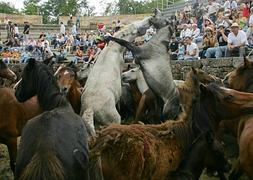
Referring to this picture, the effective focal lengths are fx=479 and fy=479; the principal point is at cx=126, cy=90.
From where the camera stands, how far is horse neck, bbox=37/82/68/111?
6.09 m

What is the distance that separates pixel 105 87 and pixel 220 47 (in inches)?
292

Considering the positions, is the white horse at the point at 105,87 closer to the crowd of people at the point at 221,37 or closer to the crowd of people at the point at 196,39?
the crowd of people at the point at 196,39

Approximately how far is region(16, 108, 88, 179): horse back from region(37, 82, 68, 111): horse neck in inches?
35.7

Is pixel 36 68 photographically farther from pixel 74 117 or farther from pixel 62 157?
pixel 62 157

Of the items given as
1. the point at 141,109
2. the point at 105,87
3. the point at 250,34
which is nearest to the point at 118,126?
the point at 105,87

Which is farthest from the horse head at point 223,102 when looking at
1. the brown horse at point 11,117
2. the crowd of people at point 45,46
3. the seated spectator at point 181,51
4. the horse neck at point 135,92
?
the crowd of people at point 45,46

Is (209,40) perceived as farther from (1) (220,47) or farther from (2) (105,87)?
(2) (105,87)

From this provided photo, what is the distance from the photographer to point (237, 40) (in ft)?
46.5

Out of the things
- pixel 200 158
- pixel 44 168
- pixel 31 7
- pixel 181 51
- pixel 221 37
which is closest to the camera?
pixel 44 168

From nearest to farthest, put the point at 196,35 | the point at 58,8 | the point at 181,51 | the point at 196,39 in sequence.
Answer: the point at 181,51, the point at 196,39, the point at 196,35, the point at 58,8

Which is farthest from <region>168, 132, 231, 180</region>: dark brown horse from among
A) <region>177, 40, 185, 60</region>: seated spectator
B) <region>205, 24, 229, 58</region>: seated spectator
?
<region>177, 40, 185, 60</region>: seated spectator

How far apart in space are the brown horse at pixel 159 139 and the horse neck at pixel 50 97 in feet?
2.82

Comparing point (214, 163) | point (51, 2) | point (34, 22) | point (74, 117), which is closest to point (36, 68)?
point (74, 117)

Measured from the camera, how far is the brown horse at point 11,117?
968cm
